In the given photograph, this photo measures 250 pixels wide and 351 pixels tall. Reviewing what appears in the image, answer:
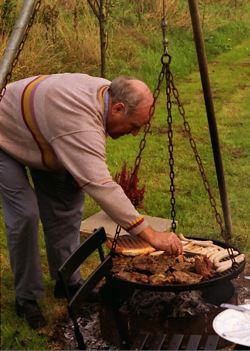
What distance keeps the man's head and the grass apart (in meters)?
1.61

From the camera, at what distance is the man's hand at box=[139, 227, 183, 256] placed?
399 centimetres

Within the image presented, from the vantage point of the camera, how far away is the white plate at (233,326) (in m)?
3.79

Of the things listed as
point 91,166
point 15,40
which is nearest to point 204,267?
point 91,166

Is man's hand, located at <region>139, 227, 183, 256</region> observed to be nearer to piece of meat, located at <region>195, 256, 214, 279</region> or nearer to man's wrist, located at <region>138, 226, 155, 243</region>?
man's wrist, located at <region>138, 226, 155, 243</region>

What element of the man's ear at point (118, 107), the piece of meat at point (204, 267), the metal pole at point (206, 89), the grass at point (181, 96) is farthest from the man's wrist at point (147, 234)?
the metal pole at point (206, 89)

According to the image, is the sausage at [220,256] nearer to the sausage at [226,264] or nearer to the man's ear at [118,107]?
the sausage at [226,264]

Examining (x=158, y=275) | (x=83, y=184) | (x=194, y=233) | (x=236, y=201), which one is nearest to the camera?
(x=83, y=184)

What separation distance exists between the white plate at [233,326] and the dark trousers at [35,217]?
126cm

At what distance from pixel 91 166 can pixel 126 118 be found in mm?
430

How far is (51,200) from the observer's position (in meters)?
4.71

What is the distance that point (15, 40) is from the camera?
3986 millimetres

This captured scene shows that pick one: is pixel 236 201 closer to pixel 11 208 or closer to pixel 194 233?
pixel 194 233

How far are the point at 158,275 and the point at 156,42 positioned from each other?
360 inches

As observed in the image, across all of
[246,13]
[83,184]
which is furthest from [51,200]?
[246,13]
